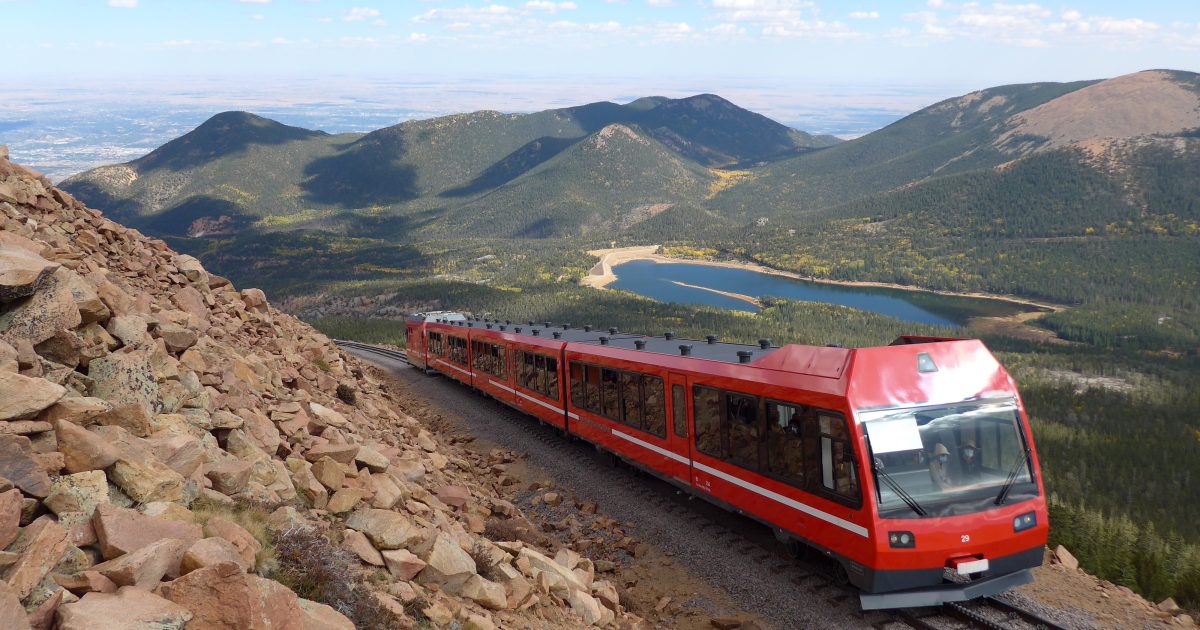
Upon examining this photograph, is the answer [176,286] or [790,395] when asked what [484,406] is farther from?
[790,395]

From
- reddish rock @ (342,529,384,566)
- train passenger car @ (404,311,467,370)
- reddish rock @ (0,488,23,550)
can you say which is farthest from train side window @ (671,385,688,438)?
train passenger car @ (404,311,467,370)

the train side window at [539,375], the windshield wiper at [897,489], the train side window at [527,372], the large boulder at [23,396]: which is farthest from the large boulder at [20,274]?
the train side window at [527,372]

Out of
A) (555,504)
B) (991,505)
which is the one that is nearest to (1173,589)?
(991,505)

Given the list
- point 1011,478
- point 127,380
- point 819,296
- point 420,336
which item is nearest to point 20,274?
point 127,380

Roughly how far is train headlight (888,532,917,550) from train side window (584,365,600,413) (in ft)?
33.9

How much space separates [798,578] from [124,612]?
31.4ft

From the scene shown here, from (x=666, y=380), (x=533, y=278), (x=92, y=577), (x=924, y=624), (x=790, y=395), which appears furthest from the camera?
(x=533, y=278)

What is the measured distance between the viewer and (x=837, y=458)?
38.4 feet

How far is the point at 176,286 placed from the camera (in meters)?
18.4

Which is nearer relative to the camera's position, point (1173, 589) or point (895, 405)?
point (895, 405)

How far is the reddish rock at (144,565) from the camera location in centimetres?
625

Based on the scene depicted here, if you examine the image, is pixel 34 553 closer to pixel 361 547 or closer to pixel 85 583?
pixel 85 583

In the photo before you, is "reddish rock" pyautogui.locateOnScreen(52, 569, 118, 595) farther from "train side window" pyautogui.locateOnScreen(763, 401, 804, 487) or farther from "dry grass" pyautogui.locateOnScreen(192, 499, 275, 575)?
"train side window" pyautogui.locateOnScreen(763, 401, 804, 487)

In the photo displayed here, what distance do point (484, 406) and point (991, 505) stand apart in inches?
874
